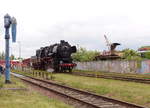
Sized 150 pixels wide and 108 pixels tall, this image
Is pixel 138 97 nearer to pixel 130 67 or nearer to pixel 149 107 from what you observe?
pixel 149 107

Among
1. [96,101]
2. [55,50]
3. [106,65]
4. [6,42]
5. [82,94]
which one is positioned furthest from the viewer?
[106,65]

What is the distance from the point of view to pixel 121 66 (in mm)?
40469

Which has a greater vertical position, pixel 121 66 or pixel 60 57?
pixel 60 57

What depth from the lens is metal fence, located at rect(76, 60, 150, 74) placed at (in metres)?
35.5

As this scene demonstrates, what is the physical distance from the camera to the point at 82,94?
A: 604 inches

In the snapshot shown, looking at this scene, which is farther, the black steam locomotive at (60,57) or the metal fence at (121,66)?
the metal fence at (121,66)

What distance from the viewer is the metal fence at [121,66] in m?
35.5

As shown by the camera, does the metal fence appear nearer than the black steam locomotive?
No

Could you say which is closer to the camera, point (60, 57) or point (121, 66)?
point (60, 57)

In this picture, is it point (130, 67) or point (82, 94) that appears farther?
point (130, 67)

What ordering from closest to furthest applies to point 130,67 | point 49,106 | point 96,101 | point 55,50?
point 49,106
point 96,101
point 55,50
point 130,67

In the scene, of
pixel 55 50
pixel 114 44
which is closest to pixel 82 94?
pixel 55 50

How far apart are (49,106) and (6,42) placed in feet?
30.2

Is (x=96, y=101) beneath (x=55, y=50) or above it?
beneath
